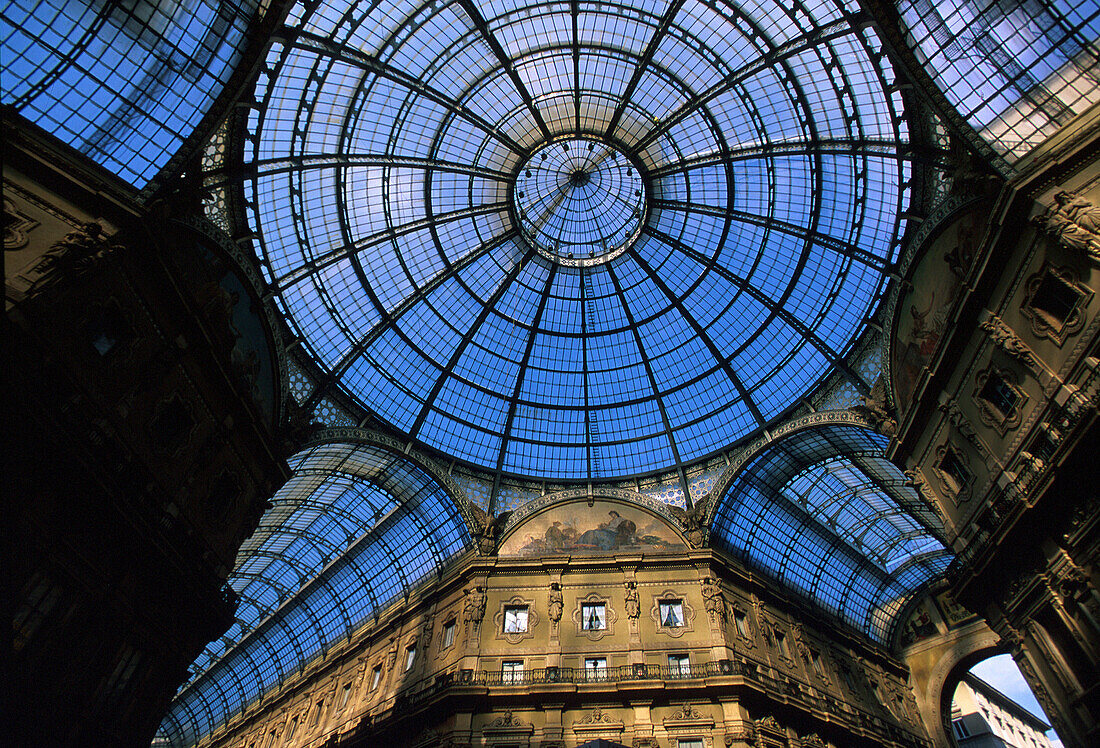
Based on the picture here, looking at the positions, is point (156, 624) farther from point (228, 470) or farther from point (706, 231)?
point (706, 231)

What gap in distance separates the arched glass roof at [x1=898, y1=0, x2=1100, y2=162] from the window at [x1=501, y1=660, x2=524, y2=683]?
30.0 m

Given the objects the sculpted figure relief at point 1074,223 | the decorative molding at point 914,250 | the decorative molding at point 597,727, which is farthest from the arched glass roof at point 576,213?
the decorative molding at point 597,727

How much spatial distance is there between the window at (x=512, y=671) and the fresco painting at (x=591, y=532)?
21.5 feet

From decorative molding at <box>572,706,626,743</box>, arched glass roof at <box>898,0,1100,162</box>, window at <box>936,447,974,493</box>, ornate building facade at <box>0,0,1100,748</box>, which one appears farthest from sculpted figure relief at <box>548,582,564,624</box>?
arched glass roof at <box>898,0,1100,162</box>

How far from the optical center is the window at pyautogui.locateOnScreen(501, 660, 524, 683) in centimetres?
3053

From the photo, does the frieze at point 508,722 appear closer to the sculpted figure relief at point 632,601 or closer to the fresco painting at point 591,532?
the sculpted figure relief at point 632,601

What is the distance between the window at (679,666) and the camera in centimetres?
3036

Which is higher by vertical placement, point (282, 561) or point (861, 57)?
point (861, 57)

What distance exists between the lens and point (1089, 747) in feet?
67.9

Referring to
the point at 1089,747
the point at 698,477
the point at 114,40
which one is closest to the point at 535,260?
the point at 698,477

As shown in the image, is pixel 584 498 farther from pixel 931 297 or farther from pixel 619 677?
pixel 931 297

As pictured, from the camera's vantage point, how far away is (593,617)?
33469 mm

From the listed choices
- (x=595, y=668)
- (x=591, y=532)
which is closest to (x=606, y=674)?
(x=595, y=668)

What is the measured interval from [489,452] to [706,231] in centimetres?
1931
